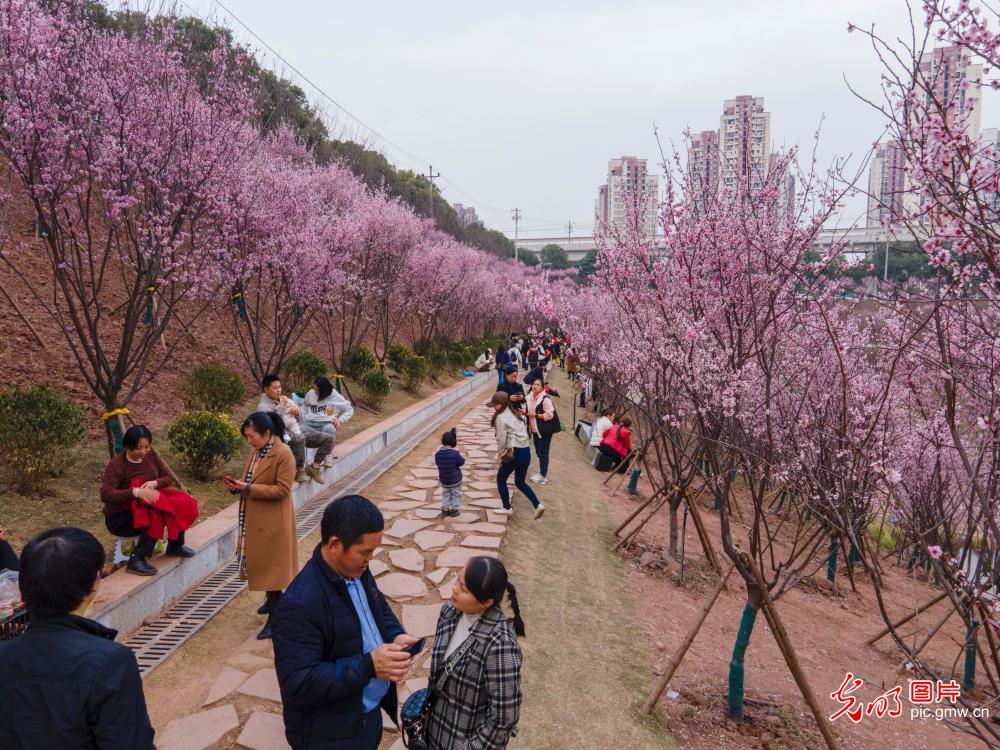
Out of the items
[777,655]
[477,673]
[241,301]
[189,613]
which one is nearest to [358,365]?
[241,301]

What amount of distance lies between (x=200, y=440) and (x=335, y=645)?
6.19 meters

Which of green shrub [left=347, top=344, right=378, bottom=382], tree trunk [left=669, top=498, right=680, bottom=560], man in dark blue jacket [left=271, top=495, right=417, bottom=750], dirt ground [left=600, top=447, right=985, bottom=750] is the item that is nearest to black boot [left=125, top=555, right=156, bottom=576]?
man in dark blue jacket [left=271, top=495, right=417, bottom=750]

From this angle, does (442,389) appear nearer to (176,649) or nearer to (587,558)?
(587,558)

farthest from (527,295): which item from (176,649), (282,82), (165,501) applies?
(282,82)

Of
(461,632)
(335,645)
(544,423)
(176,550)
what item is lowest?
(176,550)

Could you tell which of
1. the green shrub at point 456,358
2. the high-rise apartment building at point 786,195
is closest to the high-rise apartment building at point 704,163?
the high-rise apartment building at point 786,195

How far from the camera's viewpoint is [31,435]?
6125mm

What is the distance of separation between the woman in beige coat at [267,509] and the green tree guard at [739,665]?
3.81 metres

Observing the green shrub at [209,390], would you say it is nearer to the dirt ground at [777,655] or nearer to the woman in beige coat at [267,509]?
the woman in beige coat at [267,509]

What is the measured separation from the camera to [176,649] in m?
4.74

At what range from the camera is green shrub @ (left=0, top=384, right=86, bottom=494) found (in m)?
6.09

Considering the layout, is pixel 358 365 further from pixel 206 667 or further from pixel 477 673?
pixel 477 673

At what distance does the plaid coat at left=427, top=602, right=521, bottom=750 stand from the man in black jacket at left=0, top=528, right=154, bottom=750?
124 cm

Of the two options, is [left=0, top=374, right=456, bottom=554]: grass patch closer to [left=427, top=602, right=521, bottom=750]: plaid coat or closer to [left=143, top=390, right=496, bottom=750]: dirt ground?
[left=143, top=390, right=496, bottom=750]: dirt ground
